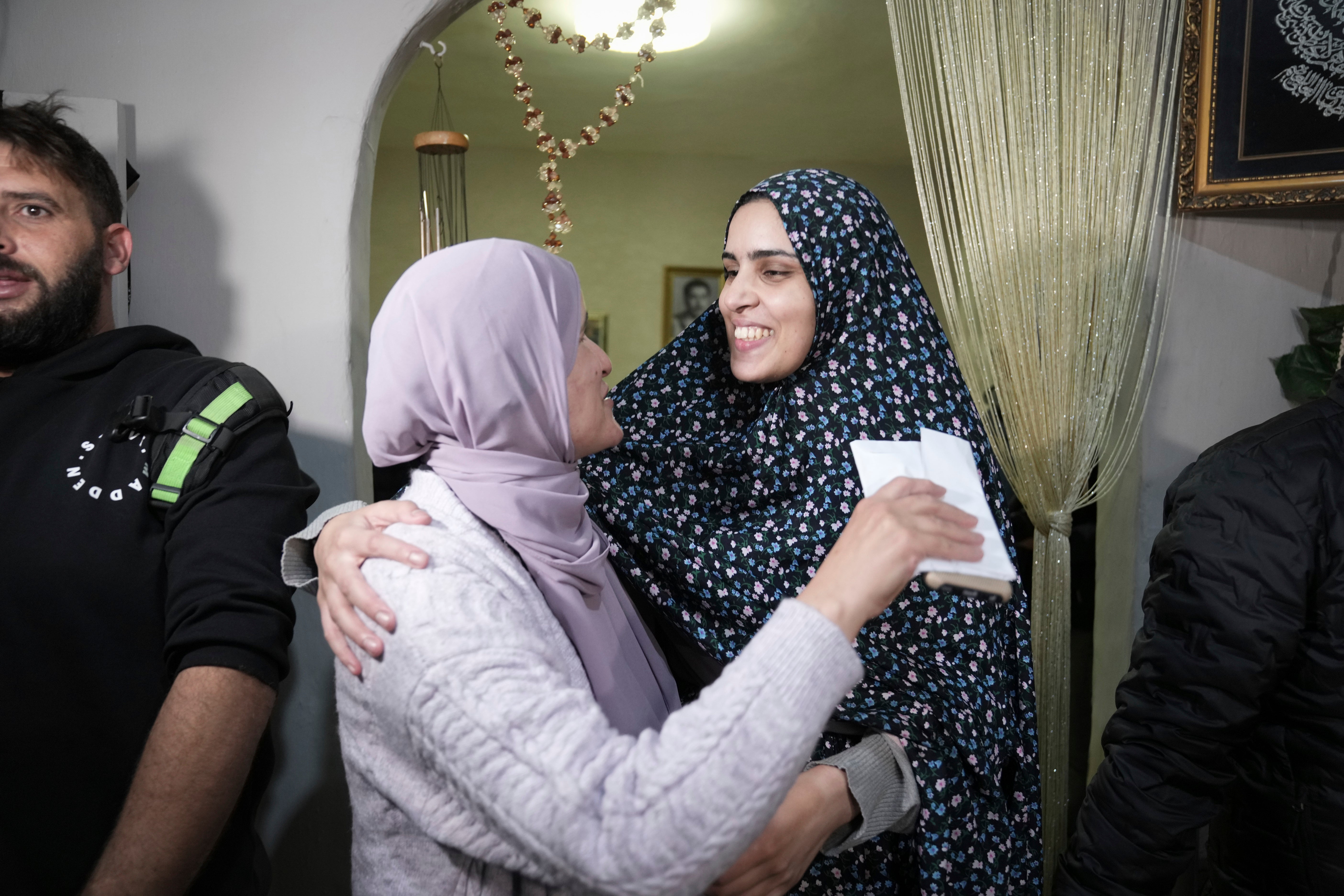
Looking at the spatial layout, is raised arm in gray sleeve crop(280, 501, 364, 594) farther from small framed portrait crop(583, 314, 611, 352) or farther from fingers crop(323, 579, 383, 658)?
small framed portrait crop(583, 314, 611, 352)

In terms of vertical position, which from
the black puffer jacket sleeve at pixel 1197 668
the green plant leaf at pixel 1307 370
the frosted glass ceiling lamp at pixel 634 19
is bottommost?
the black puffer jacket sleeve at pixel 1197 668

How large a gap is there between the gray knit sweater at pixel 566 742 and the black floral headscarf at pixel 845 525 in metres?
0.44

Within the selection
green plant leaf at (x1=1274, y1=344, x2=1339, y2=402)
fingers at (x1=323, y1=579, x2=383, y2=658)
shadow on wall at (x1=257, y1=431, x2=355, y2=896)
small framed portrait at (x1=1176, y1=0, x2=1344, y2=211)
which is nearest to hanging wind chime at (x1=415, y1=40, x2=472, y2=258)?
shadow on wall at (x1=257, y1=431, x2=355, y2=896)

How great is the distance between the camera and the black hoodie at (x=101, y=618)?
108 centimetres

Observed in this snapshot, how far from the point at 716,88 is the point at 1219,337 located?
104 inches

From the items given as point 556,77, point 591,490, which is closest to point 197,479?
point 591,490

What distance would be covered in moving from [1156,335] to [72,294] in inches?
82.3

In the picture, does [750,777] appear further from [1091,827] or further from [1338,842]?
[1338,842]

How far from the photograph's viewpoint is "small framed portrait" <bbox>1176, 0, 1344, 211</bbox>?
173 centimetres

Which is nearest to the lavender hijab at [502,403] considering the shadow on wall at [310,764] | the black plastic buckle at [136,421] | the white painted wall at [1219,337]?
the black plastic buckle at [136,421]

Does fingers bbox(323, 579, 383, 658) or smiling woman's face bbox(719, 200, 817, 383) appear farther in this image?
smiling woman's face bbox(719, 200, 817, 383)

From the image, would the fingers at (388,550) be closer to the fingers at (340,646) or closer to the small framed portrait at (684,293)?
the fingers at (340,646)

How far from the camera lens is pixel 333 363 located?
1.62 m

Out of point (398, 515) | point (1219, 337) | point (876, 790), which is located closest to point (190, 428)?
point (398, 515)
